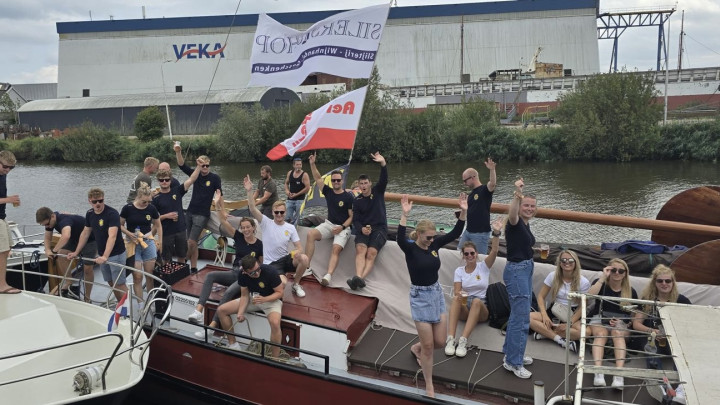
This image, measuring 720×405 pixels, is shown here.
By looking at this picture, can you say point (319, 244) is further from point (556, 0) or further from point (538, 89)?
point (556, 0)

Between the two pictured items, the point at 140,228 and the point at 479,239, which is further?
the point at 140,228

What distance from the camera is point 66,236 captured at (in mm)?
7645

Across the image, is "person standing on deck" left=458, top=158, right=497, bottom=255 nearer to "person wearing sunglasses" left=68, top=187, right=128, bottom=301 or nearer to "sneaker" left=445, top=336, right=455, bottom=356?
"sneaker" left=445, top=336, right=455, bottom=356

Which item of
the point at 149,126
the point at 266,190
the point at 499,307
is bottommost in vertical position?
the point at 499,307

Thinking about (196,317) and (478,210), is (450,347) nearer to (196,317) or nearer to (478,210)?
(478,210)

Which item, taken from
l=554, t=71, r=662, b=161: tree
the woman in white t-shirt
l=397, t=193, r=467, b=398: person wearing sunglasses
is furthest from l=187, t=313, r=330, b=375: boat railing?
l=554, t=71, r=662, b=161: tree

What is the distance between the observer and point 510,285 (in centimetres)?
561

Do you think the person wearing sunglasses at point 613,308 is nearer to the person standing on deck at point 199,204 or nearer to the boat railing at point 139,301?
the boat railing at point 139,301

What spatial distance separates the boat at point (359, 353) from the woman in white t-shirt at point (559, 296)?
148 mm

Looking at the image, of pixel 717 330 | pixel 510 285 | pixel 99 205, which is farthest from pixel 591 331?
pixel 99 205

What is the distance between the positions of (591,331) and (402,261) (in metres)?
2.54

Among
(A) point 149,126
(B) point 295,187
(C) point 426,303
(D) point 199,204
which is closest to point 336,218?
(B) point 295,187

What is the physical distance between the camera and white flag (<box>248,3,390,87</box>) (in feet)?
27.5

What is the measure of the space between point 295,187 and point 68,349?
178 inches
